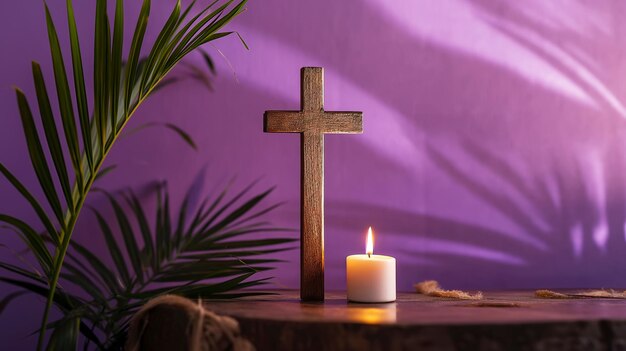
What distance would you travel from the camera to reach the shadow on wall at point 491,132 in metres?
1.25

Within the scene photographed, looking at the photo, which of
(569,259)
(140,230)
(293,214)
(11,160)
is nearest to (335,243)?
(293,214)

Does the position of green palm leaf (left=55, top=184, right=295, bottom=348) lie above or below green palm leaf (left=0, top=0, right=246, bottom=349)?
below

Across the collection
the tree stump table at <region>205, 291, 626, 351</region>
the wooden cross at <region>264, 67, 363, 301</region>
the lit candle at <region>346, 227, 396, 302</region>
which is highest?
the wooden cross at <region>264, 67, 363, 301</region>

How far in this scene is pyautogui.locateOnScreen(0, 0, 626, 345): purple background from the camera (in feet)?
3.92

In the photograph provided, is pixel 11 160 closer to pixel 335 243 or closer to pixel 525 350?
pixel 335 243

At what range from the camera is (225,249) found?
1.14 meters

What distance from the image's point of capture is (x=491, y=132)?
4.19 ft

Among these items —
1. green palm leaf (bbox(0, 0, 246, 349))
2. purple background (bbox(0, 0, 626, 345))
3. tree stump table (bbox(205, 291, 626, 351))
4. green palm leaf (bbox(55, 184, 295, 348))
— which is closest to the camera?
tree stump table (bbox(205, 291, 626, 351))

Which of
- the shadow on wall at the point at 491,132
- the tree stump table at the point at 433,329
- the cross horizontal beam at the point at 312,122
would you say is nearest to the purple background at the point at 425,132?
the shadow on wall at the point at 491,132

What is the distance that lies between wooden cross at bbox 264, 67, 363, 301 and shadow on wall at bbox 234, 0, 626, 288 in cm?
24

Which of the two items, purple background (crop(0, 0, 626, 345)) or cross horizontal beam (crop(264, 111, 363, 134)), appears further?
purple background (crop(0, 0, 626, 345))

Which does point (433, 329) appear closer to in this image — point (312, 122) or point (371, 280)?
point (371, 280)

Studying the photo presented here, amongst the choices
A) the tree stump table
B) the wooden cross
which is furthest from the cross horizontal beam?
the tree stump table

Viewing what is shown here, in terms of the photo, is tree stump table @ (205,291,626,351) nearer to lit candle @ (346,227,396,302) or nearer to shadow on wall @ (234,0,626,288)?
lit candle @ (346,227,396,302)
